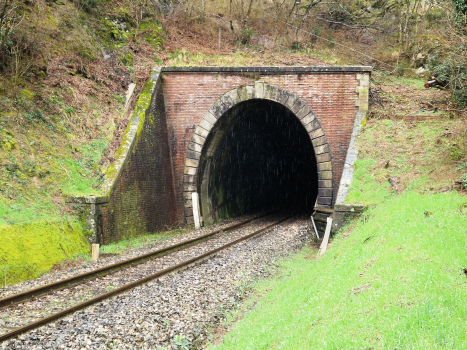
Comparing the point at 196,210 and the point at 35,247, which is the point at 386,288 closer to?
the point at 35,247

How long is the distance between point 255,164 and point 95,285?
14384 millimetres

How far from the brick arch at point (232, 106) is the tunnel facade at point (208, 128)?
0.12 ft

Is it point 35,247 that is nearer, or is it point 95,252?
point 35,247

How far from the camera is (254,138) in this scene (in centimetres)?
2025

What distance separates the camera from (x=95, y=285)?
27.2 ft

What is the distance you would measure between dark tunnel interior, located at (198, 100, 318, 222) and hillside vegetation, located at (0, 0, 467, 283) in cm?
260

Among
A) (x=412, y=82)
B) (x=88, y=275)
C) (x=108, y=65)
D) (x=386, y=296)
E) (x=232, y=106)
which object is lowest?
(x=88, y=275)

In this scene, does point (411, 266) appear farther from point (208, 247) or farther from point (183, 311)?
point (208, 247)

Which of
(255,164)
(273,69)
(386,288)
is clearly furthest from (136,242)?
(255,164)

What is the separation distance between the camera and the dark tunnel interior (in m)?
17.0

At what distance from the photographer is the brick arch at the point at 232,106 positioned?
15422mm

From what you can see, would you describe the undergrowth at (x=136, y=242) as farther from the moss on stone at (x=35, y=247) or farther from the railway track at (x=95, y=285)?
the railway track at (x=95, y=285)

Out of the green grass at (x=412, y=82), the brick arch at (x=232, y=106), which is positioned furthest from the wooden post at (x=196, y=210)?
the green grass at (x=412, y=82)

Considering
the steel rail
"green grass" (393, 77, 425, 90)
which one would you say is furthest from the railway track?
"green grass" (393, 77, 425, 90)
